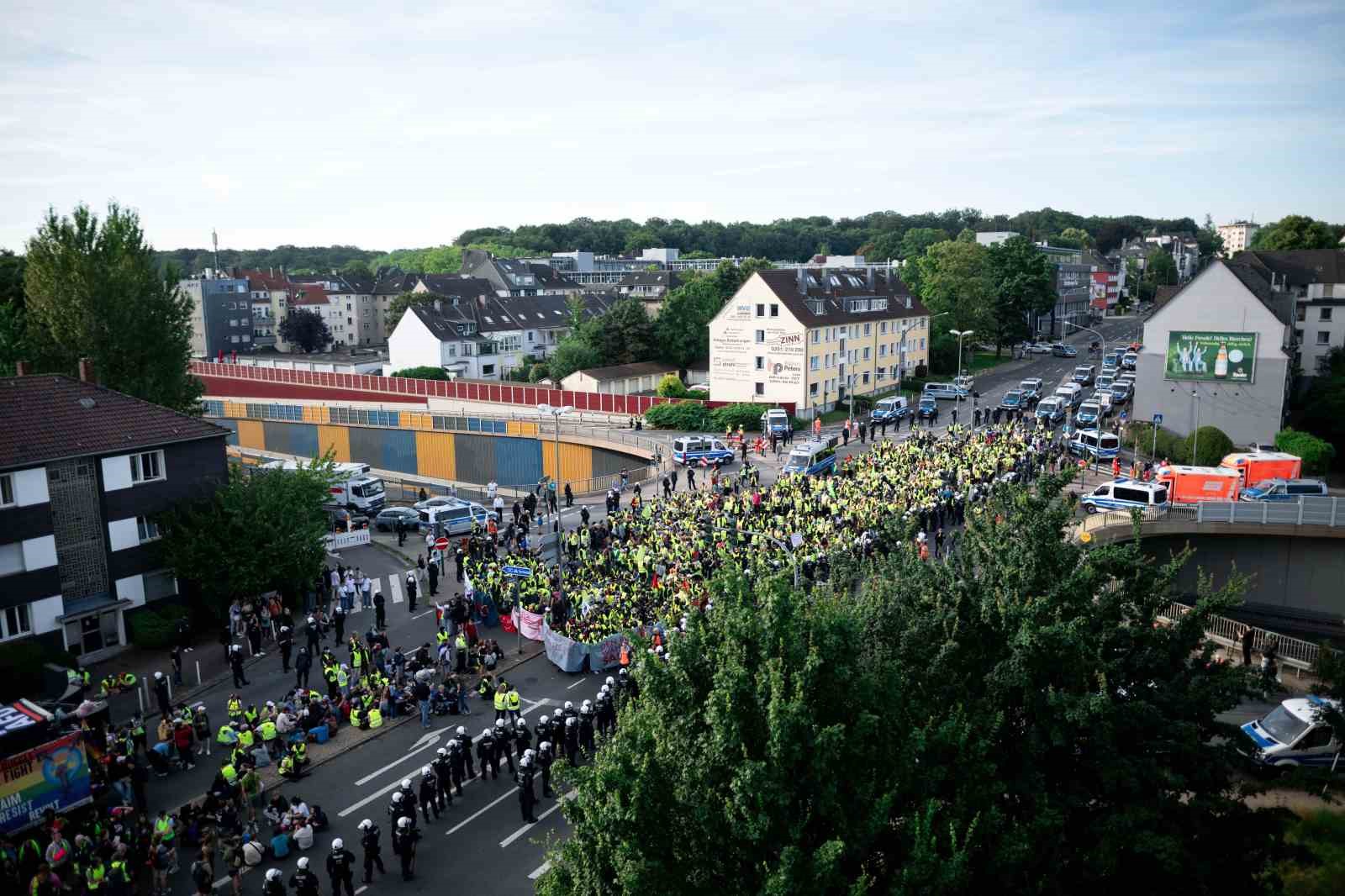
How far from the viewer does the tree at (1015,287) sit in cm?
8438

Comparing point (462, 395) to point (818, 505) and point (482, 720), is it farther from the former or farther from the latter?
point (482, 720)

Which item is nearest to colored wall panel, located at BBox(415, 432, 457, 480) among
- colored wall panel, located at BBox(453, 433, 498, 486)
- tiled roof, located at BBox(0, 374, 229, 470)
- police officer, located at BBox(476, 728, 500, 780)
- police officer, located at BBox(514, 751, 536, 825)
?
colored wall panel, located at BBox(453, 433, 498, 486)

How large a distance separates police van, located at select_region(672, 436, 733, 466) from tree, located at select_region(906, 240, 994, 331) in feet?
133

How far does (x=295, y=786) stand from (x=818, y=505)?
1824 cm

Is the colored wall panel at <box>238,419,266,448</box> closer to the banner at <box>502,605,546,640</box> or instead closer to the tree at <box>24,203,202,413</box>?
the tree at <box>24,203,202,413</box>

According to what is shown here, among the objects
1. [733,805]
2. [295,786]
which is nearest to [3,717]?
[295,786]

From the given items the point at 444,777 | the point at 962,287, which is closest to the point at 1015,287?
the point at 962,287

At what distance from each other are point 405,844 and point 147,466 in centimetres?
1803

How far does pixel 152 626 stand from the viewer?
27.4m

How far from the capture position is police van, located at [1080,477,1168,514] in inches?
1308

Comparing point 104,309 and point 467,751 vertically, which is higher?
point 104,309

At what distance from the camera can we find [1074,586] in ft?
43.1

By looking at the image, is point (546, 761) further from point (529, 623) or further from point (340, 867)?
point (529, 623)

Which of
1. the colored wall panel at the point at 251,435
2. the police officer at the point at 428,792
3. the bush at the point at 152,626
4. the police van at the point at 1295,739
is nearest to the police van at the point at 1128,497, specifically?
the police van at the point at 1295,739
